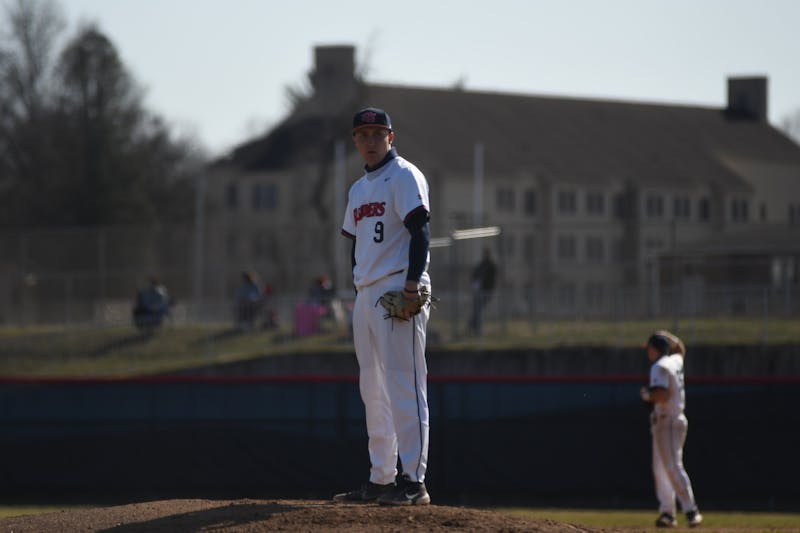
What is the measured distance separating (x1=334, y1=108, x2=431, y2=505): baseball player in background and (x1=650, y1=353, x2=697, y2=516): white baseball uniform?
5.92m

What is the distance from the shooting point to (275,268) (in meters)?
38.6

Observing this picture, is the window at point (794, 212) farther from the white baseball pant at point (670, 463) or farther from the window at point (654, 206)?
the white baseball pant at point (670, 463)

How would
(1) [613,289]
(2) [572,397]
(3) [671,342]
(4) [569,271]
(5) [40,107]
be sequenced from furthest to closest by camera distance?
(5) [40,107] → (4) [569,271] → (1) [613,289] → (2) [572,397] → (3) [671,342]

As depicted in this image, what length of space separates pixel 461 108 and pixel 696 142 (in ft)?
33.9

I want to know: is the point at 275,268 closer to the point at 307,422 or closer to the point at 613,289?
the point at 613,289

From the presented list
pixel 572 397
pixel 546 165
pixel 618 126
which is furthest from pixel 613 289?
pixel 618 126

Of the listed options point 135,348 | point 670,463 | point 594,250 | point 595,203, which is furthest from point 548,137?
point 670,463

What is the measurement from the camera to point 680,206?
5591 centimetres

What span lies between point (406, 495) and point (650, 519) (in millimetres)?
7192

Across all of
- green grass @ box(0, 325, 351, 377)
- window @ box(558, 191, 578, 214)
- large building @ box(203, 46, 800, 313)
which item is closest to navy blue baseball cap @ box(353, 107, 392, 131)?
green grass @ box(0, 325, 351, 377)

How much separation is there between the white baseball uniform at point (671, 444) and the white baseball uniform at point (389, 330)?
592 centimetres

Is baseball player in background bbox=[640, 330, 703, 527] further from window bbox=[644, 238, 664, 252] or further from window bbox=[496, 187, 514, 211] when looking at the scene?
window bbox=[496, 187, 514, 211]

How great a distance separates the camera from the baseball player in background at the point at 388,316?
29.2ft

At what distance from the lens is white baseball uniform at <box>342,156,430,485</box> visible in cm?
894
